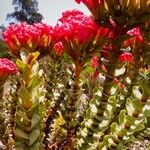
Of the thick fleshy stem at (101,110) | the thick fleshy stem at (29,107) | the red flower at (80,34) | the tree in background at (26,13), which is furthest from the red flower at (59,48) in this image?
the tree in background at (26,13)

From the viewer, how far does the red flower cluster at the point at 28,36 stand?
3385 millimetres

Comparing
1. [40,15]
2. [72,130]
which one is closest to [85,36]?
[72,130]

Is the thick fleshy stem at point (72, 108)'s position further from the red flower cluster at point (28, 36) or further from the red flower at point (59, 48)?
the red flower at point (59, 48)

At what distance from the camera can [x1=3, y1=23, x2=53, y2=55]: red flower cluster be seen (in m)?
3.38

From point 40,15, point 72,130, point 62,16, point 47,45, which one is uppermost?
point 40,15

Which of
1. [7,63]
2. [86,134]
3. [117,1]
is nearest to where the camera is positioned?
[117,1]

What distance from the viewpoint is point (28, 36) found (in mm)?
3369

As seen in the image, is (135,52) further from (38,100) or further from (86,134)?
(38,100)

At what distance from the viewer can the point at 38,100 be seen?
9.73 feet

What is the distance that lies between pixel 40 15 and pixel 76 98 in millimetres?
47111

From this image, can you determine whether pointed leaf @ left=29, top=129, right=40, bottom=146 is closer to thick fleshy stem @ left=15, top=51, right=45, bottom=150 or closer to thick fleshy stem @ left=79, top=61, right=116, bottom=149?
thick fleshy stem @ left=15, top=51, right=45, bottom=150

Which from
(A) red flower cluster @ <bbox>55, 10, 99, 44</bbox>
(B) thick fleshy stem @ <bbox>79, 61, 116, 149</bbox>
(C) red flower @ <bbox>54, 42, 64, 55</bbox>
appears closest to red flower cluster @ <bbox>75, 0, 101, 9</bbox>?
(A) red flower cluster @ <bbox>55, 10, 99, 44</bbox>

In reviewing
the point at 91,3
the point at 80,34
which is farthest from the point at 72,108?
the point at 91,3

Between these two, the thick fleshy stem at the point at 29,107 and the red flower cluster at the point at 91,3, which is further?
the thick fleshy stem at the point at 29,107
